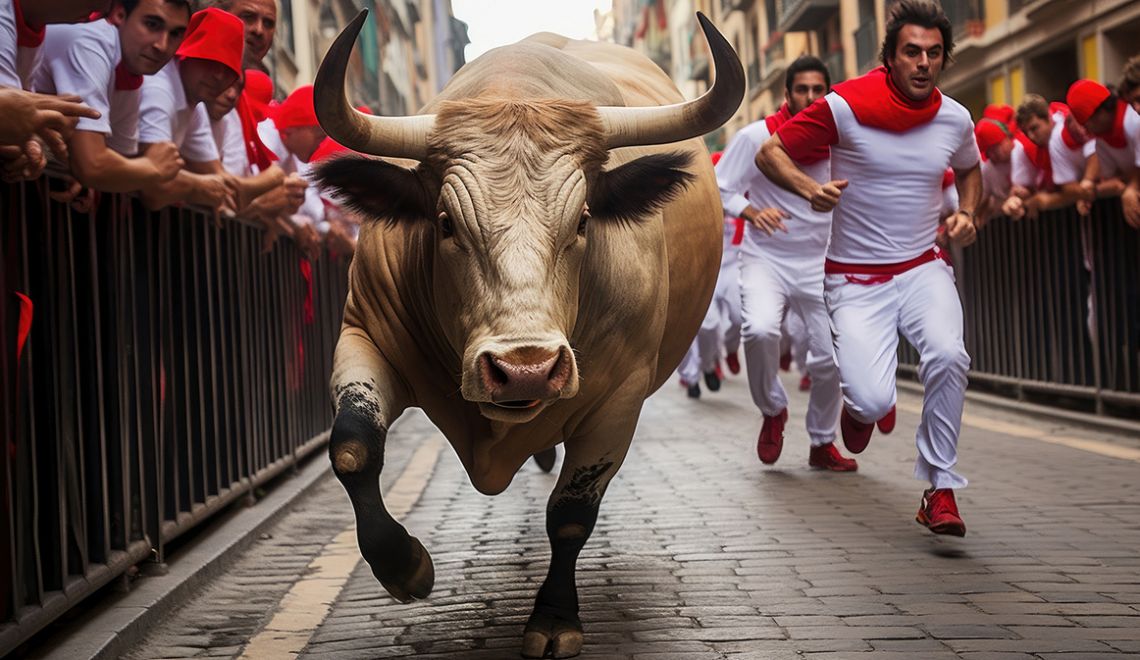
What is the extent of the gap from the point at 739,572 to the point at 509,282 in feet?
7.40

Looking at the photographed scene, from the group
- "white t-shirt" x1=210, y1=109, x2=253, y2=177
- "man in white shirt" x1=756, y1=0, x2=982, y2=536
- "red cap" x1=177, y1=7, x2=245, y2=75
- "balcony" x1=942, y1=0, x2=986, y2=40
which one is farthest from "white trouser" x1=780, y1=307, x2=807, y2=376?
"balcony" x1=942, y1=0, x2=986, y2=40

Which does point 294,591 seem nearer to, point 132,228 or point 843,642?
point 132,228

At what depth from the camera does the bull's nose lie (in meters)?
4.21

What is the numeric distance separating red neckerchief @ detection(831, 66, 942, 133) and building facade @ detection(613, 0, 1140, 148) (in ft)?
14.2

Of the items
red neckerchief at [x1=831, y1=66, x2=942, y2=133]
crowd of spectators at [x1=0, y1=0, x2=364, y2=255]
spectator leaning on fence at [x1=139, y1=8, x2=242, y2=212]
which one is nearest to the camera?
crowd of spectators at [x1=0, y1=0, x2=364, y2=255]

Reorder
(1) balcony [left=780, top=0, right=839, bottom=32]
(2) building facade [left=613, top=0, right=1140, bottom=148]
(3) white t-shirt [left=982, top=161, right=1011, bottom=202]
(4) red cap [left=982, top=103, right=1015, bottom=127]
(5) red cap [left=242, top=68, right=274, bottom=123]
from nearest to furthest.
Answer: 1. (5) red cap [left=242, top=68, right=274, bottom=123]
2. (3) white t-shirt [left=982, top=161, right=1011, bottom=202]
3. (4) red cap [left=982, top=103, right=1015, bottom=127]
4. (2) building facade [left=613, top=0, right=1140, bottom=148]
5. (1) balcony [left=780, top=0, right=839, bottom=32]

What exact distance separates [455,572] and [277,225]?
369 centimetres

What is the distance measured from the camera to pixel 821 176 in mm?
8508

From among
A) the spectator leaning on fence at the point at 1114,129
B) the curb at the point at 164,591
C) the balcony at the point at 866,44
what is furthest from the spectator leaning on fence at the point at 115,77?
the balcony at the point at 866,44

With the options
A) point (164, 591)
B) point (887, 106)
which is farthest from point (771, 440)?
point (164, 591)

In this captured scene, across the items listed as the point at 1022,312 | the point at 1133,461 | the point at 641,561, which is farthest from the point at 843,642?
the point at 1022,312

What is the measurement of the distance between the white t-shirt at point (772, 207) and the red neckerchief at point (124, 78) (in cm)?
501

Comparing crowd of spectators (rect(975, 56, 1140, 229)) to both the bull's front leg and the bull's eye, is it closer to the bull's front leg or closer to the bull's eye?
the bull's front leg

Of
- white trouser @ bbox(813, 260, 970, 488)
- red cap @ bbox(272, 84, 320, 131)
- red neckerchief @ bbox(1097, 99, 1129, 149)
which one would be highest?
red cap @ bbox(272, 84, 320, 131)
